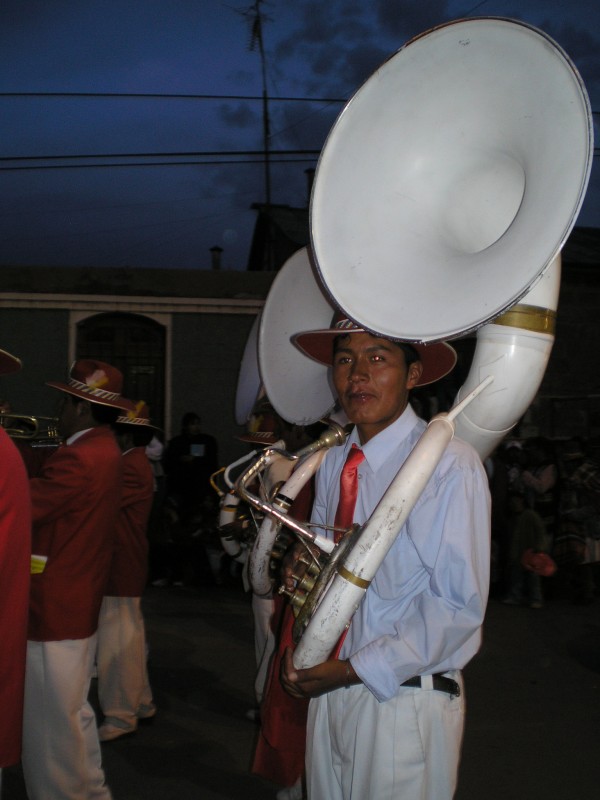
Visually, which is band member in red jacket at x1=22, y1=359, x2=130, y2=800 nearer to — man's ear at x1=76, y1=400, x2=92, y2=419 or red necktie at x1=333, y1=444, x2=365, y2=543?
man's ear at x1=76, y1=400, x2=92, y2=419

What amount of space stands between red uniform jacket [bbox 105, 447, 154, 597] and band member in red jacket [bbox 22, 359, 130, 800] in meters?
1.15

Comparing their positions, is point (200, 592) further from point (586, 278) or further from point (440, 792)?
point (586, 278)

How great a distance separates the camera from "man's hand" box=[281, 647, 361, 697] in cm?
172

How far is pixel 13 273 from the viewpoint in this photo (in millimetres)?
11164

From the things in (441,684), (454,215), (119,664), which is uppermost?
(454,215)

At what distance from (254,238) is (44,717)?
25.9 meters

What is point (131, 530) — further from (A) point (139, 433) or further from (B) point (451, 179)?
(B) point (451, 179)

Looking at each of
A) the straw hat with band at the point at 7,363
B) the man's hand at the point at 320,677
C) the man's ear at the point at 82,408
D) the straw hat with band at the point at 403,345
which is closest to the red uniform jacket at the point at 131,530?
the man's ear at the point at 82,408

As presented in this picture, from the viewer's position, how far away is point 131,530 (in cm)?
446

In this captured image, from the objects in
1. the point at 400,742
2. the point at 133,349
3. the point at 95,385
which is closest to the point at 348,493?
the point at 400,742

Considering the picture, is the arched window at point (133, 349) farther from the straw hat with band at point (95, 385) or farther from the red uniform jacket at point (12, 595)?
the red uniform jacket at point (12, 595)

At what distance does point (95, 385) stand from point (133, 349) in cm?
802

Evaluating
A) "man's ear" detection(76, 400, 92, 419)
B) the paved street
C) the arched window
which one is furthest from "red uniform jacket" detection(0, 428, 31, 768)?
the arched window

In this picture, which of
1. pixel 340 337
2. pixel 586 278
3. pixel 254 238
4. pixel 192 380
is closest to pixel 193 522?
pixel 192 380
